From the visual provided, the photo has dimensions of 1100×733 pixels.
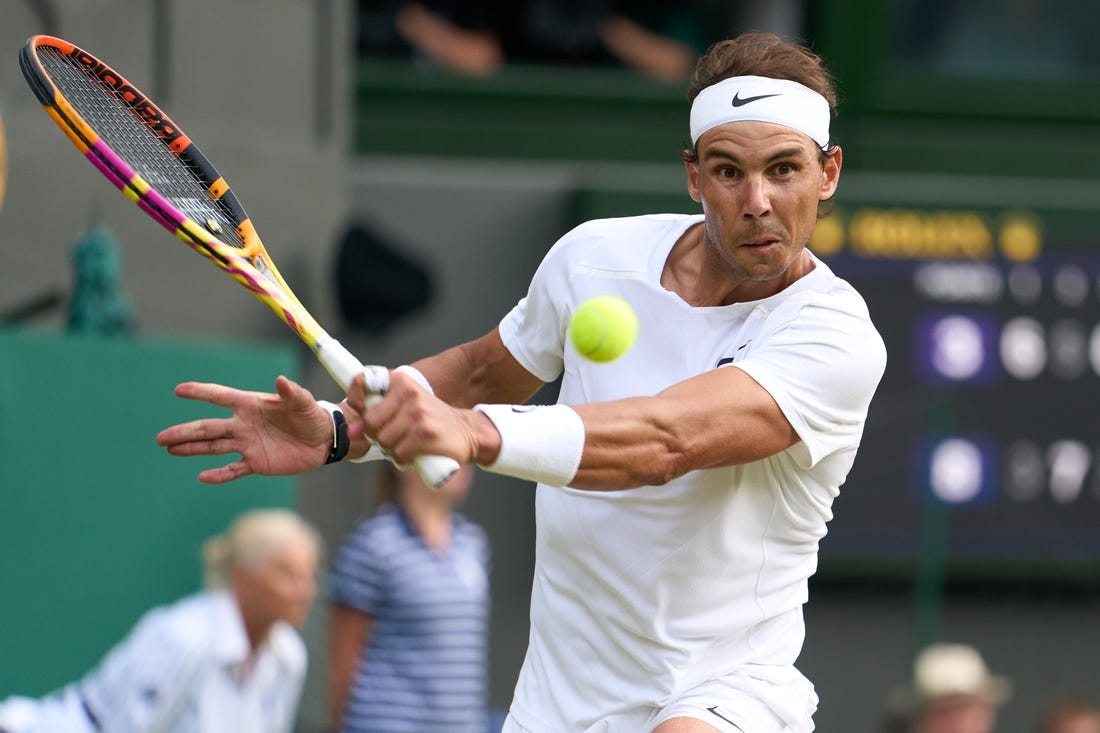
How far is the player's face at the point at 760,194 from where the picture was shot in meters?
3.50

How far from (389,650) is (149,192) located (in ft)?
10.7

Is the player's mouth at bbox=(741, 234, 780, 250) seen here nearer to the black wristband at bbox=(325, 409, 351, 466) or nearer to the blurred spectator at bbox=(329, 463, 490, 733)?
the black wristband at bbox=(325, 409, 351, 466)

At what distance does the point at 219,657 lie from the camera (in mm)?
5555

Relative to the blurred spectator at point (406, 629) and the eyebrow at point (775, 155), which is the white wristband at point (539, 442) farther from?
the blurred spectator at point (406, 629)

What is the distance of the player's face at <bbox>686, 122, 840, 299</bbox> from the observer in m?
3.50

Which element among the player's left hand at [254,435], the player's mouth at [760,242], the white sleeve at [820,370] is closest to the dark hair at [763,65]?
the player's mouth at [760,242]

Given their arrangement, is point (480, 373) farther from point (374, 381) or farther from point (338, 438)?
point (374, 381)

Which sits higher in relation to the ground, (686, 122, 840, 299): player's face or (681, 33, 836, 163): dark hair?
(681, 33, 836, 163): dark hair

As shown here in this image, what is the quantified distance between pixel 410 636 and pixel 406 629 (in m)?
0.03

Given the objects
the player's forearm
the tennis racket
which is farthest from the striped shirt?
the tennis racket

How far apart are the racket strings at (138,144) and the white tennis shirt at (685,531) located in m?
0.74

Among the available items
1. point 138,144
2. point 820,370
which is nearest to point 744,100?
point 820,370

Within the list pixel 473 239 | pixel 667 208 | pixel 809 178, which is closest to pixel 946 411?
Result: pixel 667 208

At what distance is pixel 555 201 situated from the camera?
8.62 meters
